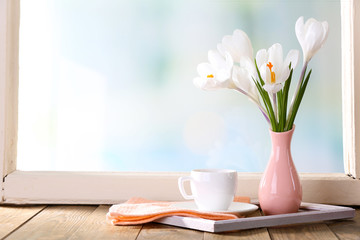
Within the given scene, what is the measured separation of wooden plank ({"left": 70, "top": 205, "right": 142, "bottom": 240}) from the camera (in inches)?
38.7

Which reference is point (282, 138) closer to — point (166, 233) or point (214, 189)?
point (214, 189)

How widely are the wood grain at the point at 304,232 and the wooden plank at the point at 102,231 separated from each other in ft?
0.94

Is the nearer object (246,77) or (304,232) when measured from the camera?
(304,232)

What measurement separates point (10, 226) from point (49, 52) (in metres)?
0.65

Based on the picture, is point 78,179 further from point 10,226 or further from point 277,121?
point 277,121

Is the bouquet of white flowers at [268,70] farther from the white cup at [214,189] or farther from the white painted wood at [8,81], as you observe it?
the white painted wood at [8,81]

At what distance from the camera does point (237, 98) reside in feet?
4.99

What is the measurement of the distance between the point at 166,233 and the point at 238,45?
485 mm

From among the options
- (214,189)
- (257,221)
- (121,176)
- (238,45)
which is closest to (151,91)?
(121,176)

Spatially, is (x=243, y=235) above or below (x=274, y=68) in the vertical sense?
below

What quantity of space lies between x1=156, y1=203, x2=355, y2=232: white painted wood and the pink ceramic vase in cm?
6

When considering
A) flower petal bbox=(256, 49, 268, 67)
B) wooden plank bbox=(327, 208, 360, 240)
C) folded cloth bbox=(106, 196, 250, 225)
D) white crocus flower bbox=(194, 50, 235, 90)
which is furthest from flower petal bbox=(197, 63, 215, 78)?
wooden plank bbox=(327, 208, 360, 240)

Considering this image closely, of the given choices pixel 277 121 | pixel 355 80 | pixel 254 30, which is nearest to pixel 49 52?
pixel 254 30

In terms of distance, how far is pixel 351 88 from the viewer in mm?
1423
